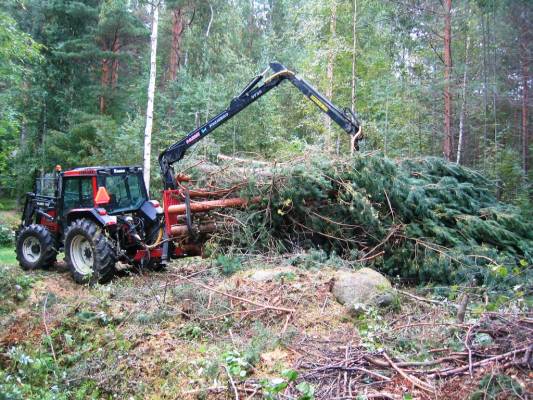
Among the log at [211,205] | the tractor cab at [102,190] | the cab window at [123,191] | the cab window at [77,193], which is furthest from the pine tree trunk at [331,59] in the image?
the cab window at [77,193]

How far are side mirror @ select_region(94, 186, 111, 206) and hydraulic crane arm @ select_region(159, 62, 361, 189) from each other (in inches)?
49.5

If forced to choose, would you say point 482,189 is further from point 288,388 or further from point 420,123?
point 420,123

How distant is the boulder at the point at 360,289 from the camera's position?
5.48 m

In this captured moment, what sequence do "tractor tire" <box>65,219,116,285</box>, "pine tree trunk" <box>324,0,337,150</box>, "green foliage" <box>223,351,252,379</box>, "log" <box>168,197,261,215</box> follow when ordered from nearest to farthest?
"green foliage" <box>223,351,252,379</box>
"tractor tire" <box>65,219,116,285</box>
"log" <box>168,197,261,215</box>
"pine tree trunk" <box>324,0,337,150</box>

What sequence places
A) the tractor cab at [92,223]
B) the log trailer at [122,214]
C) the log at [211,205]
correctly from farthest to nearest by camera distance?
1. the log at [211,205]
2. the log trailer at [122,214]
3. the tractor cab at [92,223]

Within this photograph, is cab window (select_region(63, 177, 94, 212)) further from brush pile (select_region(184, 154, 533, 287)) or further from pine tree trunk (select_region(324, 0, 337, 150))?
pine tree trunk (select_region(324, 0, 337, 150))

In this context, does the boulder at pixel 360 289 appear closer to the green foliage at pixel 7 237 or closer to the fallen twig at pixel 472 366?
the fallen twig at pixel 472 366

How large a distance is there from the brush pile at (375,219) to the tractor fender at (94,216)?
185 cm

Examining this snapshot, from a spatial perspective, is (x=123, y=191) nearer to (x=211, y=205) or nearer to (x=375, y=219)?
(x=211, y=205)

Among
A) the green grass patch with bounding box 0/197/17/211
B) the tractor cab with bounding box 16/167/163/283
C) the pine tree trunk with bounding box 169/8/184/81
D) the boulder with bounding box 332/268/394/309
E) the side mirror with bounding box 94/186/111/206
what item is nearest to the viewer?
the boulder with bounding box 332/268/394/309

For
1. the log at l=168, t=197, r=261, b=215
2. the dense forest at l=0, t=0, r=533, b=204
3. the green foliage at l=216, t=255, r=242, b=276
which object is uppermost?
the dense forest at l=0, t=0, r=533, b=204

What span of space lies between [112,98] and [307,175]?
53.8 ft

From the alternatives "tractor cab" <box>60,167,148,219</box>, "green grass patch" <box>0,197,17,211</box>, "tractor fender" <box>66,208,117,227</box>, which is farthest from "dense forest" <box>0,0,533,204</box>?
"tractor fender" <box>66,208,117,227</box>

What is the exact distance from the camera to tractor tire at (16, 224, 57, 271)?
27.3ft
